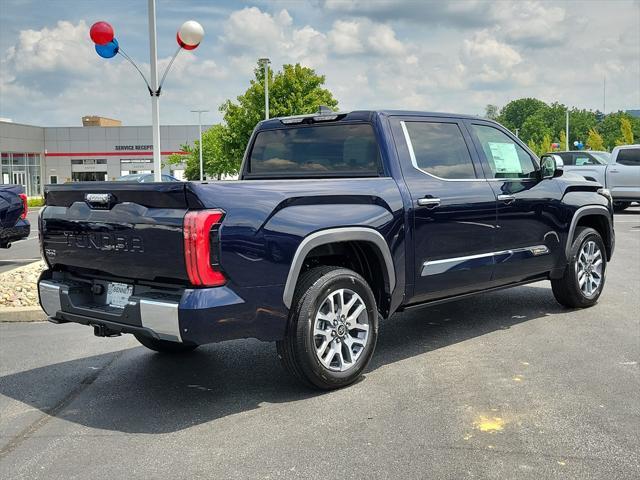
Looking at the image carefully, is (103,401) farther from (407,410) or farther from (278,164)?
(278,164)

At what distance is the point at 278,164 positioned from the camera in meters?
6.16

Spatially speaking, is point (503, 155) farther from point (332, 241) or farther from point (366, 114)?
point (332, 241)

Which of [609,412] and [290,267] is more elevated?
[290,267]

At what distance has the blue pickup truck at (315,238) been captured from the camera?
4148 millimetres

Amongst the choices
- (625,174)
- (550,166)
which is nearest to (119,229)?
(550,166)

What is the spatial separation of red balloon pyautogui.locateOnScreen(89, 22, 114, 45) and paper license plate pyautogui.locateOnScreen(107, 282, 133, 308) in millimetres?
7864

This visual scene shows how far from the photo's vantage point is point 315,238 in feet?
15.0

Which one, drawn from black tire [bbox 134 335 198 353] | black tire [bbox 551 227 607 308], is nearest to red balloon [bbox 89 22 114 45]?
black tire [bbox 134 335 198 353]

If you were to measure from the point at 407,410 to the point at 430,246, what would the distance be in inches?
59.7

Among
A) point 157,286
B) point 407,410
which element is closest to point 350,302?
point 407,410

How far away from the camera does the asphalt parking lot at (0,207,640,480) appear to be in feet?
11.8

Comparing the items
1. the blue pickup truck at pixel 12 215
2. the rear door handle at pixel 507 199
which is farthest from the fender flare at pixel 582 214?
the blue pickup truck at pixel 12 215

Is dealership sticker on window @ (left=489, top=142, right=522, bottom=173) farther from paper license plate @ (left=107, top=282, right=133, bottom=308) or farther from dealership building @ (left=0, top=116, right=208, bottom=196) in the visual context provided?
dealership building @ (left=0, top=116, right=208, bottom=196)

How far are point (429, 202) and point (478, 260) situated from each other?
836 millimetres
